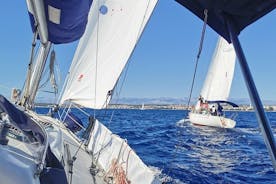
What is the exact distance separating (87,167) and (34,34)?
167 cm

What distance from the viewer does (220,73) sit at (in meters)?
25.2

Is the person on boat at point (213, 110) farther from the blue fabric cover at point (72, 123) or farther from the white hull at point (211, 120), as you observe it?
the blue fabric cover at point (72, 123)

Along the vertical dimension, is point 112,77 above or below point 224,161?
above

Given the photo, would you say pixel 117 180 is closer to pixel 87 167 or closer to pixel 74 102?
pixel 87 167

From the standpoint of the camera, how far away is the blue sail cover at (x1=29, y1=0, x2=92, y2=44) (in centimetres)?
329

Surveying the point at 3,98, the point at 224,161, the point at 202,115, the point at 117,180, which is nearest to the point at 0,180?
A: the point at 3,98

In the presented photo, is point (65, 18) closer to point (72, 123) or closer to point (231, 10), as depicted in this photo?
point (231, 10)

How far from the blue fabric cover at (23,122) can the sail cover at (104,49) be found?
2.45 meters

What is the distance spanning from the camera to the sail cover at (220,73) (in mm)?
24359

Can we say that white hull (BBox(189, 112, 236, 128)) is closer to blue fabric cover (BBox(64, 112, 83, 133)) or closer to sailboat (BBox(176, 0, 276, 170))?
blue fabric cover (BBox(64, 112, 83, 133))

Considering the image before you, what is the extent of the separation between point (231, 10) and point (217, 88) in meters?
23.9

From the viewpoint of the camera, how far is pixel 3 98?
2666 millimetres

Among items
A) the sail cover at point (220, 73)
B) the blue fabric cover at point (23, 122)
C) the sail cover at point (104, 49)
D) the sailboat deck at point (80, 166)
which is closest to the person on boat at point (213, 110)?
the sail cover at point (220, 73)

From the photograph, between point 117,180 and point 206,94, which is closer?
point 117,180
